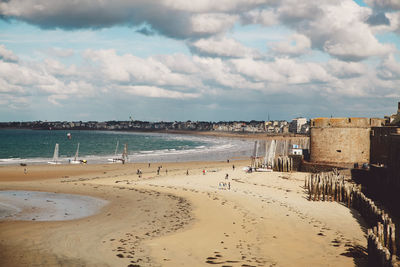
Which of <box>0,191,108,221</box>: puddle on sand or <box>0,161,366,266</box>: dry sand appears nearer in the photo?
<box>0,161,366,266</box>: dry sand

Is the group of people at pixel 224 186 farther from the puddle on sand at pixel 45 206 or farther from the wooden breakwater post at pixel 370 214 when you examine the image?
the puddle on sand at pixel 45 206

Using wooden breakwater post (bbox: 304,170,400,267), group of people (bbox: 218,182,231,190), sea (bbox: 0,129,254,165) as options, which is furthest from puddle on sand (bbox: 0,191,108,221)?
sea (bbox: 0,129,254,165)

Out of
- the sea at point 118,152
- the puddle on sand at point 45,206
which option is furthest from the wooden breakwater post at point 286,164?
the sea at point 118,152

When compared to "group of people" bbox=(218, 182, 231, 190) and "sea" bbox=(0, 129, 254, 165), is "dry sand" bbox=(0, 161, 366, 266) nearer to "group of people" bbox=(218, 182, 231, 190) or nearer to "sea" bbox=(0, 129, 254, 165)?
"group of people" bbox=(218, 182, 231, 190)

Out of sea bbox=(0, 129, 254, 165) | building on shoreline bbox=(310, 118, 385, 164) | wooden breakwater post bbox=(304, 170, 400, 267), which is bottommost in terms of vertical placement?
sea bbox=(0, 129, 254, 165)

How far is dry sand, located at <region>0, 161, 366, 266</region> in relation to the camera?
1381 centimetres

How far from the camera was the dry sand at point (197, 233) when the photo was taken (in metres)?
13.8

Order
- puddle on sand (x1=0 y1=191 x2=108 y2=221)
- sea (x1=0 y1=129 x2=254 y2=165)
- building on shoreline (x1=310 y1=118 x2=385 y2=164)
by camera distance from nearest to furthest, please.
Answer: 1. puddle on sand (x1=0 y1=191 x2=108 y2=221)
2. building on shoreline (x1=310 y1=118 x2=385 y2=164)
3. sea (x1=0 y1=129 x2=254 y2=165)

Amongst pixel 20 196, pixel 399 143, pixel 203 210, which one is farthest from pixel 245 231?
pixel 20 196

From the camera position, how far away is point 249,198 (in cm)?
2678

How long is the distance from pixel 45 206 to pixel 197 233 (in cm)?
1284

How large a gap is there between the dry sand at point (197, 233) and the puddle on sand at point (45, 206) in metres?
1.12

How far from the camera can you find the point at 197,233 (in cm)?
1753

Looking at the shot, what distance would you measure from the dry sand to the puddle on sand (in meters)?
1.12
